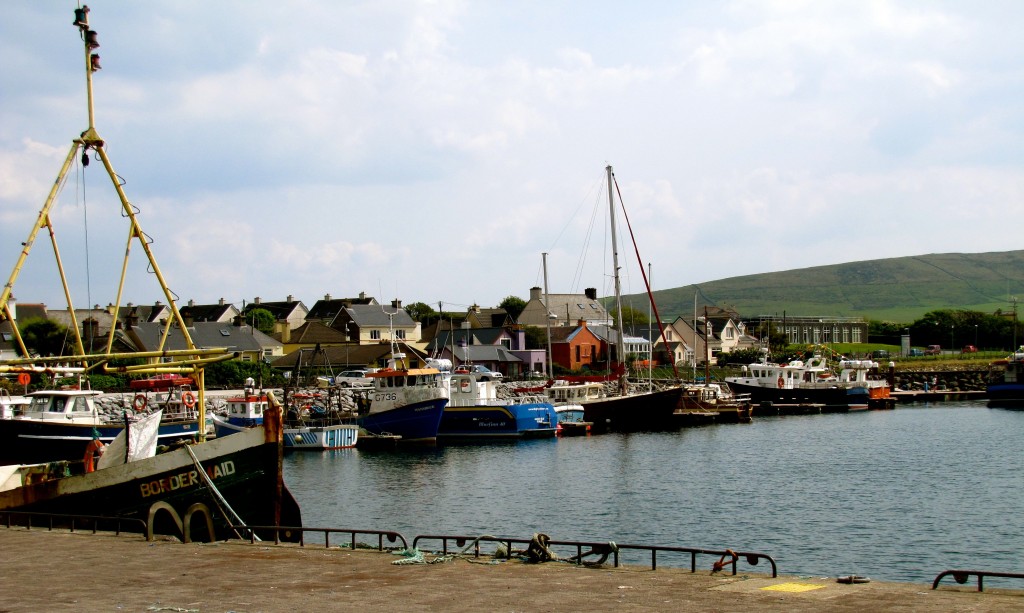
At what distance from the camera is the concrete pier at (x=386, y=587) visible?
43.4ft

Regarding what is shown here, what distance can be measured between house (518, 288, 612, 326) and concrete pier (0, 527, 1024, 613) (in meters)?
115

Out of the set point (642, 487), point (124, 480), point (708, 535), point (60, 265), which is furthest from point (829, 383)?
point (124, 480)

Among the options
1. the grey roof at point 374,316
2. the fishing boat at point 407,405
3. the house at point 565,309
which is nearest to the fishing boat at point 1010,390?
the house at point 565,309

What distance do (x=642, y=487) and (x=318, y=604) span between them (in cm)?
2506

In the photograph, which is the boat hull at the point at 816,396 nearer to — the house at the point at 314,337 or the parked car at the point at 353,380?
the parked car at the point at 353,380

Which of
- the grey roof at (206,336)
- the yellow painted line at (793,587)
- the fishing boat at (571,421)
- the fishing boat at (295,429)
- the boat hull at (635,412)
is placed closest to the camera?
the yellow painted line at (793,587)

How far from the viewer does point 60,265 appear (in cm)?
3269

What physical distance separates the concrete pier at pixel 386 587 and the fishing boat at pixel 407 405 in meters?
38.3

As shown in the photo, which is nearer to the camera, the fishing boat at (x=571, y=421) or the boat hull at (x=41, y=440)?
the boat hull at (x=41, y=440)

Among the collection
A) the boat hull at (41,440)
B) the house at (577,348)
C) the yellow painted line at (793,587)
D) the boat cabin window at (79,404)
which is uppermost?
the house at (577,348)

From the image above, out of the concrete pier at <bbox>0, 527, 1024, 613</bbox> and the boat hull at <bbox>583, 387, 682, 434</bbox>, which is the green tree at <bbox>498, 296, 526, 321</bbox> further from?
the concrete pier at <bbox>0, 527, 1024, 613</bbox>

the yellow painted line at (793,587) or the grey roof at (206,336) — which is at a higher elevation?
the grey roof at (206,336)

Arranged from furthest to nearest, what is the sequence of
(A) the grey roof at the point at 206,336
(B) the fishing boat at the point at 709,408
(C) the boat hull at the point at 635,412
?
(A) the grey roof at the point at 206,336 → (B) the fishing boat at the point at 709,408 → (C) the boat hull at the point at 635,412

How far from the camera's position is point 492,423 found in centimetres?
5872
